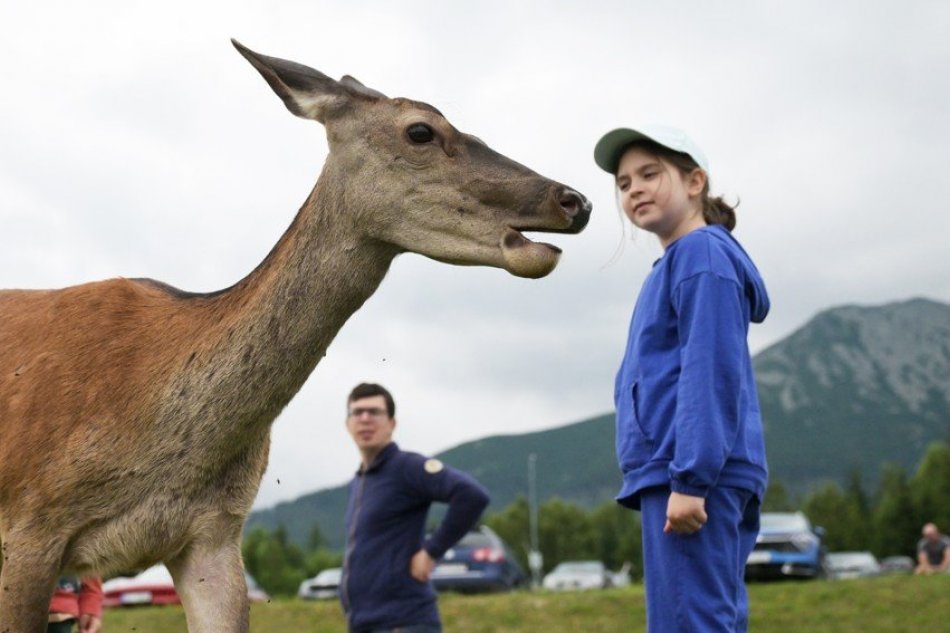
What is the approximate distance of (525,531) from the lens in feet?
332

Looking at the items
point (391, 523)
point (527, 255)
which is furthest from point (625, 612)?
point (527, 255)

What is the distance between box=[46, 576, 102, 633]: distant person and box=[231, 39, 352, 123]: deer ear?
2632 mm

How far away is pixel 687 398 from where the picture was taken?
12.6ft

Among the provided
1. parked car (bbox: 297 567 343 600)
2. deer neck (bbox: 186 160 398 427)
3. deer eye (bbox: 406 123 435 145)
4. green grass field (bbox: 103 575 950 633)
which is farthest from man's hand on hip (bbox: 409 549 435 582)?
parked car (bbox: 297 567 343 600)

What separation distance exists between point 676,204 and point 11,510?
270cm

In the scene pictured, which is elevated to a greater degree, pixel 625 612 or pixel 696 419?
pixel 696 419

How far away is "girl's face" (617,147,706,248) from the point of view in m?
4.31

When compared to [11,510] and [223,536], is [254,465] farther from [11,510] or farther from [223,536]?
[11,510]

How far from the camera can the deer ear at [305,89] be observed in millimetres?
4445

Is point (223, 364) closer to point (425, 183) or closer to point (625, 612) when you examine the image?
point (425, 183)

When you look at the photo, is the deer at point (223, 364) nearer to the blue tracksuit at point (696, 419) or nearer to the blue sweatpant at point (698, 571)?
the blue tracksuit at point (696, 419)

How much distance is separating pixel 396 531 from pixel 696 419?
3.24m

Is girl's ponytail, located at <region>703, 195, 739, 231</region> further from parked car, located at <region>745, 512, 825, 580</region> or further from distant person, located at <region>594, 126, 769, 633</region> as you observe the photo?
parked car, located at <region>745, 512, 825, 580</region>

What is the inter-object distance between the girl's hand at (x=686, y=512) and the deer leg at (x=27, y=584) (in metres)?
2.17
